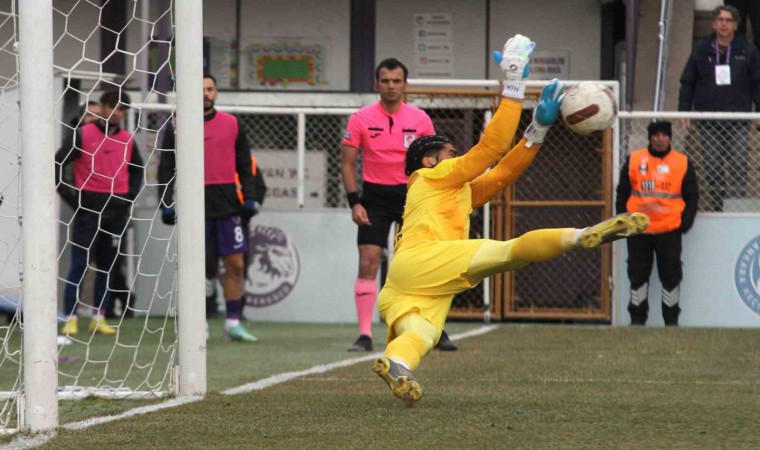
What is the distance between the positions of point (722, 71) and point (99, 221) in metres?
7.92

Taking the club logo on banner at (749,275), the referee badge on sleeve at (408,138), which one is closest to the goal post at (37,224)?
the referee badge on sleeve at (408,138)

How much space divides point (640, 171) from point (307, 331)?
345cm

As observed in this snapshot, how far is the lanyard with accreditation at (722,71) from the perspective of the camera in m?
13.9

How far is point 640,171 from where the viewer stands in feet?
44.5

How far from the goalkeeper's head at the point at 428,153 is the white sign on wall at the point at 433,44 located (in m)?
11.4

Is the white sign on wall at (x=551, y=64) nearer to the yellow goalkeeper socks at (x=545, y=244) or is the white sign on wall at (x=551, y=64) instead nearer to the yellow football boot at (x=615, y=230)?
the yellow goalkeeper socks at (x=545, y=244)

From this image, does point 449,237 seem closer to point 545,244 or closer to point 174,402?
point 545,244

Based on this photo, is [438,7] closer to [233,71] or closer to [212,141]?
[233,71]

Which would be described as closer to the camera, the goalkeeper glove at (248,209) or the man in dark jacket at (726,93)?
the goalkeeper glove at (248,209)

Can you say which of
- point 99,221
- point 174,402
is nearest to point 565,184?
point 99,221

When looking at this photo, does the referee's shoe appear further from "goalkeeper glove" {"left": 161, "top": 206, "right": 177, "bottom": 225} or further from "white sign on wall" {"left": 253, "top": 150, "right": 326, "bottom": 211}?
"white sign on wall" {"left": 253, "top": 150, "right": 326, "bottom": 211}

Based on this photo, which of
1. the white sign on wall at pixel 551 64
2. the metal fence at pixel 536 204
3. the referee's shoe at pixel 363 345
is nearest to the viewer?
the referee's shoe at pixel 363 345

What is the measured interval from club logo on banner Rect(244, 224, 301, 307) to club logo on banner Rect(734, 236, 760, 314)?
4.30 meters

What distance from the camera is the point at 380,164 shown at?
1031 cm
